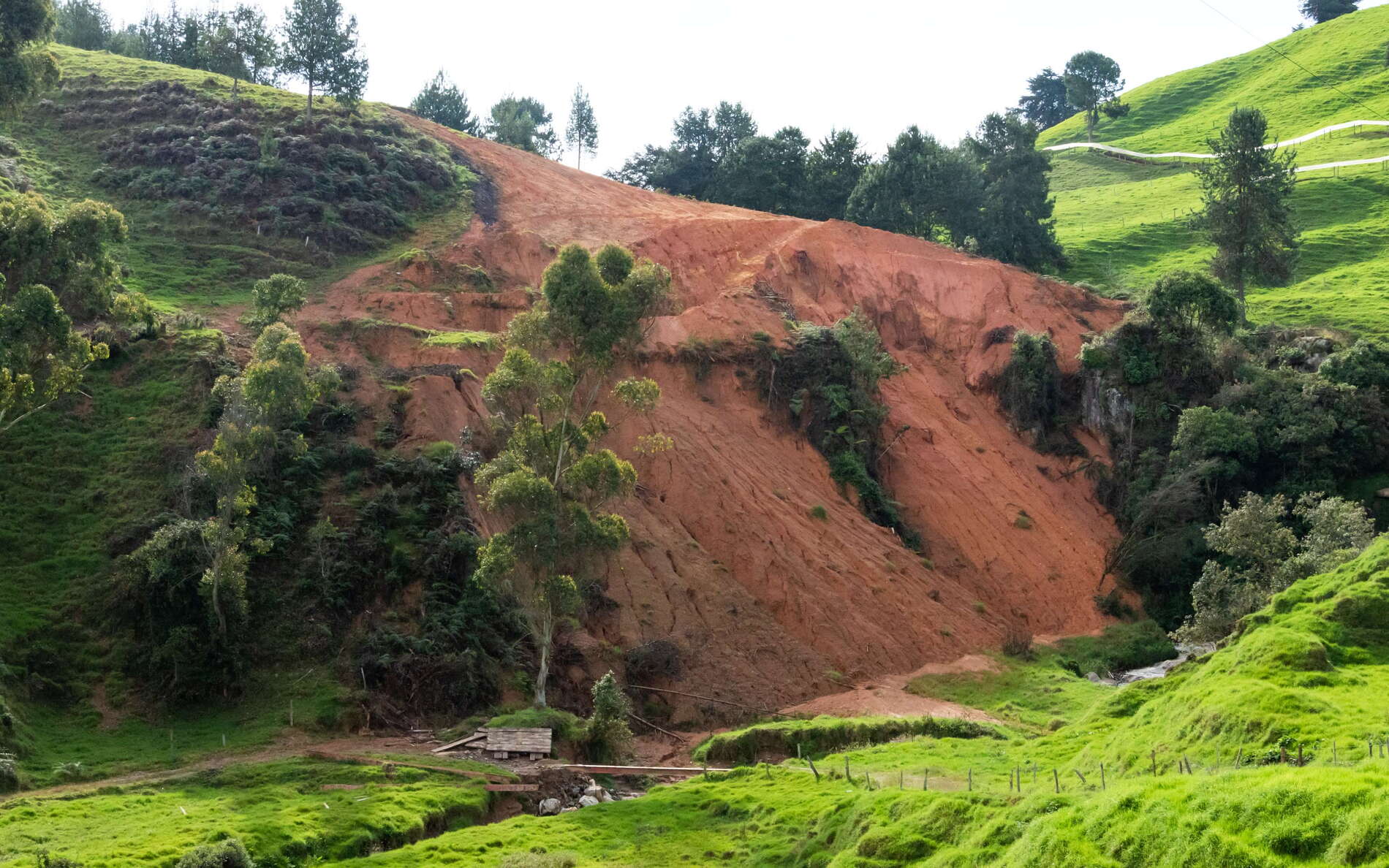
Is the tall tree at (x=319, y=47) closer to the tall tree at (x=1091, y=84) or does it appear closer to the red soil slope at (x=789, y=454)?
the red soil slope at (x=789, y=454)

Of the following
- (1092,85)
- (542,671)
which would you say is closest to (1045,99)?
(1092,85)

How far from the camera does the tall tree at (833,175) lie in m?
81.0

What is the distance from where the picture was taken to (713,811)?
27.3m

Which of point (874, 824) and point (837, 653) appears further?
point (837, 653)

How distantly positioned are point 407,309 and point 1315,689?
38939mm

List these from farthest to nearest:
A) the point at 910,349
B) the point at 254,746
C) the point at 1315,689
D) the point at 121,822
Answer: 1. the point at 910,349
2. the point at 254,746
3. the point at 121,822
4. the point at 1315,689

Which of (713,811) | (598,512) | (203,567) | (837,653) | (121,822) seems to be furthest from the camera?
(837,653)

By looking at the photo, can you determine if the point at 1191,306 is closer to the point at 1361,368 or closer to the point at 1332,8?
the point at 1361,368

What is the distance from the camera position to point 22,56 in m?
49.8

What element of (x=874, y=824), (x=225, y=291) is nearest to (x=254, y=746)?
(x=874, y=824)

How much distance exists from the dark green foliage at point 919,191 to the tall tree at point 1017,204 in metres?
1.13

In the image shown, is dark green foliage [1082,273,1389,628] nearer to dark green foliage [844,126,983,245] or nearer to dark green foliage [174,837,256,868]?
dark green foliage [844,126,983,245]

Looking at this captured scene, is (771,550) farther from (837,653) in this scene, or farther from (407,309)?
(407,309)

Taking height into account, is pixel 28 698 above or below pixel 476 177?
below
